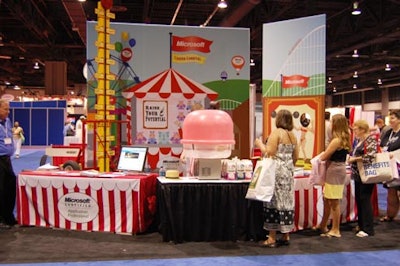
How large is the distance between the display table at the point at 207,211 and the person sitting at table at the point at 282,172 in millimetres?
229

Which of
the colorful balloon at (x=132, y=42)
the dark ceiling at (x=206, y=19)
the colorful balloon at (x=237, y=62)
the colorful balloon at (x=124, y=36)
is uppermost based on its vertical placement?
the dark ceiling at (x=206, y=19)

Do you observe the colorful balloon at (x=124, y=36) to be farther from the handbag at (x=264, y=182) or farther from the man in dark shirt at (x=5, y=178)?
the handbag at (x=264, y=182)

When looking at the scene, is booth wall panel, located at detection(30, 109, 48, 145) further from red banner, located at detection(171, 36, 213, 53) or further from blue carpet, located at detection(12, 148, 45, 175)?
red banner, located at detection(171, 36, 213, 53)

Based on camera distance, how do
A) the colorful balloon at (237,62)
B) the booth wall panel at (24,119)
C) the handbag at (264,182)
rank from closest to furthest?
the handbag at (264,182) < the colorful balloon at (237,62) < the booth wall panel at (24,119)

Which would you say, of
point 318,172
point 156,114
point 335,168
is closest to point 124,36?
point 156,114

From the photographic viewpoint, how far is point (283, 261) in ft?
13.2

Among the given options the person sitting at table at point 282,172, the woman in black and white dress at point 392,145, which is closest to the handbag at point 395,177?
the woman in black and white dress at point 392,145

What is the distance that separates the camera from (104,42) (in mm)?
5461

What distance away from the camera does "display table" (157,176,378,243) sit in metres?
4.48

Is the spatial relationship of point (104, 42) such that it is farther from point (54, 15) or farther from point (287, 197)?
point (54, 15)

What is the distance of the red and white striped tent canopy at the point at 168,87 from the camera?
21.8 feet

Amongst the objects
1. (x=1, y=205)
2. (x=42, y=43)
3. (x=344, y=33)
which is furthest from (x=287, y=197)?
(x=42, y=43)

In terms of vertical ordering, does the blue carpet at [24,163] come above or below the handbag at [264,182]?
below

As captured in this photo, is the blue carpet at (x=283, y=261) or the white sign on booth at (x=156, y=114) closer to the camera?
the blue carpet at (x=283, y=261)
